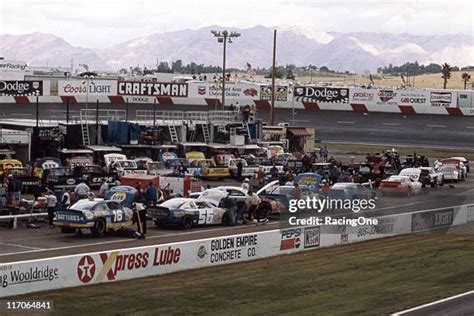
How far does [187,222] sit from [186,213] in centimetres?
34

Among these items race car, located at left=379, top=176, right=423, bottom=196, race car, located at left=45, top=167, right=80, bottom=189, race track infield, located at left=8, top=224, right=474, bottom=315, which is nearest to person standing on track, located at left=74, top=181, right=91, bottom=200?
race car, located at left=45, top=167, right=80, bottom=189

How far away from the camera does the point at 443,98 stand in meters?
100

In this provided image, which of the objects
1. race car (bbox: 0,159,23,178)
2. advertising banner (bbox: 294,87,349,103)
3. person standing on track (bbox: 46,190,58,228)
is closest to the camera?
person standing on track (bbox: 46,190,58,228)

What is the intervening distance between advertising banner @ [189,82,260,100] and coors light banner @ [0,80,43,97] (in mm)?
15719

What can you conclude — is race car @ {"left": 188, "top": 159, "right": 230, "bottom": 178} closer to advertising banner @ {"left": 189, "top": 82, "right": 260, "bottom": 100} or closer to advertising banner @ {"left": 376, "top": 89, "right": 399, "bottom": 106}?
advertising banner @ {"left": 189, "top": 82, "right": 260, "bottom": 100}

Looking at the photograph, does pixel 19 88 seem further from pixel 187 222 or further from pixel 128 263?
pixel 128 263

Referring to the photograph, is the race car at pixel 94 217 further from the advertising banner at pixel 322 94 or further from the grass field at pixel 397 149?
the advertising banner at pixel 322 94

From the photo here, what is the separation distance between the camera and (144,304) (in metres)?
22.5

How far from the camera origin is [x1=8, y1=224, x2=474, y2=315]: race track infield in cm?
2231

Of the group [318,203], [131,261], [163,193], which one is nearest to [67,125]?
[163,193]

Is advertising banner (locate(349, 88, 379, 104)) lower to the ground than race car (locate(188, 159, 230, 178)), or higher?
higher

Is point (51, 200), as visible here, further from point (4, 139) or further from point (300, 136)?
point (300, 136)

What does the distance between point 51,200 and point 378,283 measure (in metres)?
14.0

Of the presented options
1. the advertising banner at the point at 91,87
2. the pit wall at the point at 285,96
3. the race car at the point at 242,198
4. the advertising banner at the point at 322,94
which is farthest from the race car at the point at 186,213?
the advertising banner at the point at 322,94
